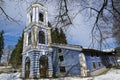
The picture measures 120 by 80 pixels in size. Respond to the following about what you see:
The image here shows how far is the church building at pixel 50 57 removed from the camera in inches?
795

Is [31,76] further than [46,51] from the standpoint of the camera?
No

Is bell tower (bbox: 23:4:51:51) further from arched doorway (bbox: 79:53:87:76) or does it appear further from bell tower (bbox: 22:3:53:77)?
arched doorway (bbox: 79:53:87:76)

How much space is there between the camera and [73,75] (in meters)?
20.3

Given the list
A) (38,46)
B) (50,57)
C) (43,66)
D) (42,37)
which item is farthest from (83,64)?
(42,37)

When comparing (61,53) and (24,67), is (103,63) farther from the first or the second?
(24,67)

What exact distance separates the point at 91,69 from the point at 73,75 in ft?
9.11

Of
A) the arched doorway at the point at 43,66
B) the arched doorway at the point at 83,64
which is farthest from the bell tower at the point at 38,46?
the arched doorway at the point at 83,64

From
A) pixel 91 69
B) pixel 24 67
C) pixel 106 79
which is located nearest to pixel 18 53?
pixel 24 67

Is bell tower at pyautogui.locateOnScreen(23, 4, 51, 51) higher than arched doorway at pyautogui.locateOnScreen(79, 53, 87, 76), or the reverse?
bell tower at pyautogui.locateOnScreen(23, 4, 51, 51)

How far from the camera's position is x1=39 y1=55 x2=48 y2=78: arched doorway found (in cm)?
2116

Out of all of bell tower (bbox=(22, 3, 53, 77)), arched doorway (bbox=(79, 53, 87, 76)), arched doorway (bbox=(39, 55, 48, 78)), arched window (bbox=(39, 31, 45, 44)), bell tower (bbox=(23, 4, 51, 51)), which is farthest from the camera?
arched window (bbox=(39, 31, 45, 44))

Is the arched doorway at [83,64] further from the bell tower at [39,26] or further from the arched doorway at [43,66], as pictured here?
the bell tower at [39,26]

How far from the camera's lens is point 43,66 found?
21.8m

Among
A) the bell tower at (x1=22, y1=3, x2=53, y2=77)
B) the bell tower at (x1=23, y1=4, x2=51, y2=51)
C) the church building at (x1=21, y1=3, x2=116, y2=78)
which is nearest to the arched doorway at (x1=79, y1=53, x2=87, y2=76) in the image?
the church building at (x1=21, y1=3, x2=116, y2=78)
